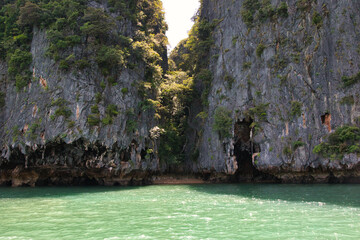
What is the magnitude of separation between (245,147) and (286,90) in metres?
6.43

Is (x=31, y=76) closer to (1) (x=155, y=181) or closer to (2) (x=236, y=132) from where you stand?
(1) (x=155, y=181)

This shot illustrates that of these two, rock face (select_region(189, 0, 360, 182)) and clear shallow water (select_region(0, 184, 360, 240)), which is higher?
rock face (select_region(189, 0, 360, 182))

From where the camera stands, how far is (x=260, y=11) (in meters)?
26.2

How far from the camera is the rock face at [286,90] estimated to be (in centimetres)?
2088

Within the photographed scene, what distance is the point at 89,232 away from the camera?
24.1ft

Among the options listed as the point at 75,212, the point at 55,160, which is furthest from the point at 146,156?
the point at 75,212

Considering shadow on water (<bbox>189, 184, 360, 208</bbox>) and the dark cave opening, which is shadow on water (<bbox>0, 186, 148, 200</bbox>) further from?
the dark cave opening

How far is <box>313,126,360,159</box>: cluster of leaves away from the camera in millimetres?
18859

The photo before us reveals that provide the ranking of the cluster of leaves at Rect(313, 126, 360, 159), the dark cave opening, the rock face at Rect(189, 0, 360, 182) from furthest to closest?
the dark cave opening, the rock face at Rect(189, 0, 360, 182), the cluster of leaves at Rect(313, 126, 360, 159)

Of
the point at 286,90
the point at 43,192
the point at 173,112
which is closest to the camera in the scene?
the point at 43,192

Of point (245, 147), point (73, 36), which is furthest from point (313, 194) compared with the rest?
point (73, 36)

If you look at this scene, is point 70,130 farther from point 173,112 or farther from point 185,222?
point 185,222

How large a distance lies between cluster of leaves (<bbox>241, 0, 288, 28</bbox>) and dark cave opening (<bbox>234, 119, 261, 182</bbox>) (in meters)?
10.1

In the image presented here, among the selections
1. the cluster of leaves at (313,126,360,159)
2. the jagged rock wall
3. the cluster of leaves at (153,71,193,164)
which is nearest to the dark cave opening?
the cluster of leaves at (313,126,360,159)
